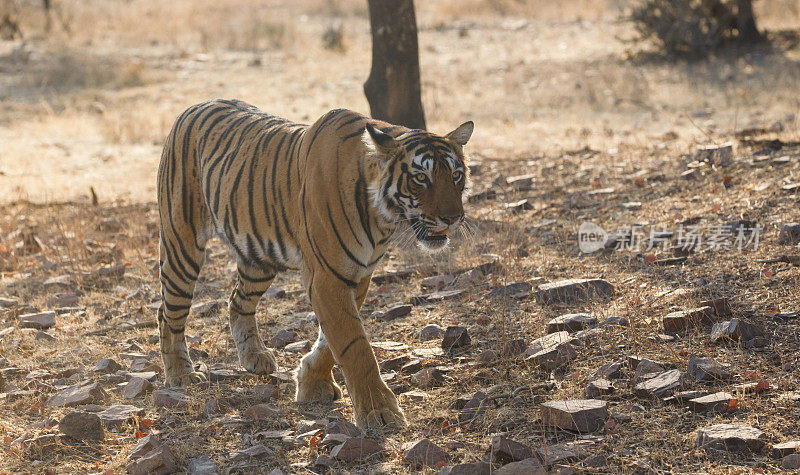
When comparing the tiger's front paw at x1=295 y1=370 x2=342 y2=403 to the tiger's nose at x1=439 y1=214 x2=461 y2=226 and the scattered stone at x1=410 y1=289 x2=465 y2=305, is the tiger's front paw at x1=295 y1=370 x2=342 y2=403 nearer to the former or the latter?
the tiger's nose at x1=439 y1=214 x2=461 y2=226

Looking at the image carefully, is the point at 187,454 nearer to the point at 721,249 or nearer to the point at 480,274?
the point at 480,274

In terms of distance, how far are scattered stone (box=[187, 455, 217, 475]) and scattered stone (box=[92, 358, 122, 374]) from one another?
150 centimetres

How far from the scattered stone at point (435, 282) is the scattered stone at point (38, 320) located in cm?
277

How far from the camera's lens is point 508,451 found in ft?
11.4

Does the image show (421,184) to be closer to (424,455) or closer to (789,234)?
(424,455)

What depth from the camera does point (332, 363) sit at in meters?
4.50

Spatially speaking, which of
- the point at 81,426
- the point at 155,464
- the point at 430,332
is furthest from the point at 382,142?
the point at 81,426

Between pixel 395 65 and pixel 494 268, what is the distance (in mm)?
3764

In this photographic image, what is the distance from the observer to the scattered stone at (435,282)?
6.16 m

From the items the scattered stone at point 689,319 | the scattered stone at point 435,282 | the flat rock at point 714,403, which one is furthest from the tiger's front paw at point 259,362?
the flat rock at point 714,403

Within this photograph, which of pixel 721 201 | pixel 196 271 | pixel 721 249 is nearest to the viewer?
pixel 196 271

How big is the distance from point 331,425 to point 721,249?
3355 millimetres

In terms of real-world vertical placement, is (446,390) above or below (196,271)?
below

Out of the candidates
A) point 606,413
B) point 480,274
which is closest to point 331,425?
point 606,413
